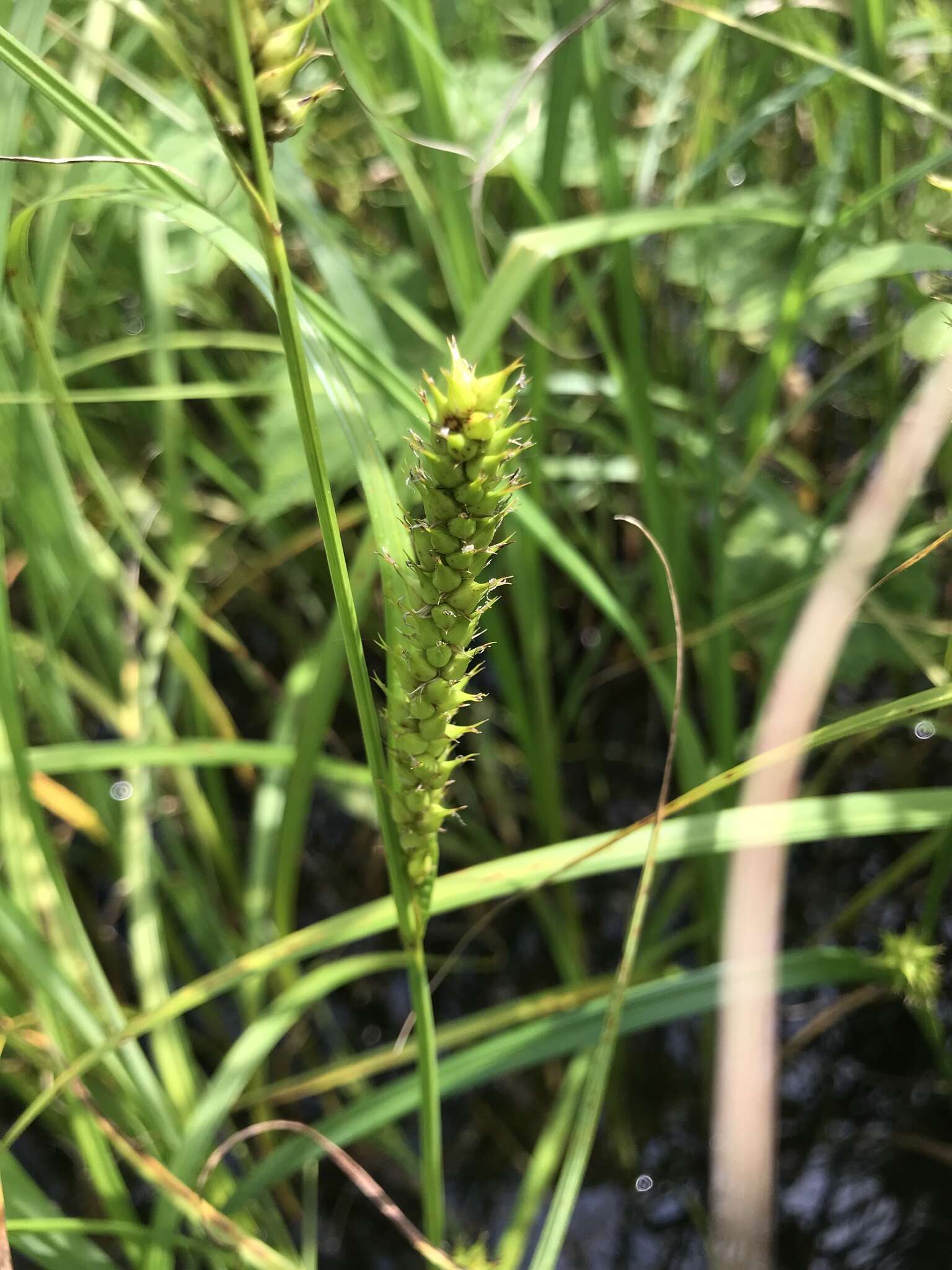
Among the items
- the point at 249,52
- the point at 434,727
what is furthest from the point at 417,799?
the point at 249,52

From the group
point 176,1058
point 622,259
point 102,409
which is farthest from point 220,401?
point 176,1058

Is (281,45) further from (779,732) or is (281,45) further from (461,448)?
(779,732)

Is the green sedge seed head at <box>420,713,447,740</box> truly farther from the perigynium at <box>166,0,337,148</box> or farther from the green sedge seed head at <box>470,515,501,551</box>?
the perigynium at <box>166,0,337,148</box>

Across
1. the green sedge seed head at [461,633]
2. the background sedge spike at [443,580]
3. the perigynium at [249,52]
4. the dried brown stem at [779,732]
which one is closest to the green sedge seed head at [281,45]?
the perigynium at [249,52]

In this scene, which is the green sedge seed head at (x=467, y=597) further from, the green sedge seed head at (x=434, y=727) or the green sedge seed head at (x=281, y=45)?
the green sedge seed head at (x=281, y=45)

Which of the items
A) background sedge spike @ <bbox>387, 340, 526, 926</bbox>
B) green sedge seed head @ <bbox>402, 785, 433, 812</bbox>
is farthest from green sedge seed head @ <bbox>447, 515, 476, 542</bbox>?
green sedge seed head @ <bbox>402, 785, 433, 812</bbox>
